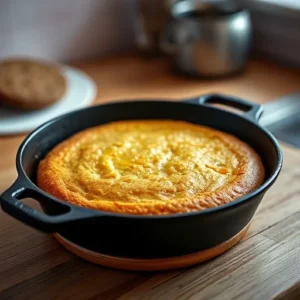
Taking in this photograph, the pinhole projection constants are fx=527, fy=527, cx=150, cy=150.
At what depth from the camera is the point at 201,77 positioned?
1492 millimetres

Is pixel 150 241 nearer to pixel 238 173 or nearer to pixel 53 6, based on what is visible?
pixel 238 173

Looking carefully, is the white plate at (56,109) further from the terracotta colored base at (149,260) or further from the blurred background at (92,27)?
the terracotta colored base at (149,260)

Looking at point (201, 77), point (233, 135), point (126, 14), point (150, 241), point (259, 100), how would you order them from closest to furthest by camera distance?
point (150, 241)
point (233, 135)
point (259, 100)
point (201, 77)
point (126, 14)

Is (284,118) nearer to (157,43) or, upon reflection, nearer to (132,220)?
(157,43)

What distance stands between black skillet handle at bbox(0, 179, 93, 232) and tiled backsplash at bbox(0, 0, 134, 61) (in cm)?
90

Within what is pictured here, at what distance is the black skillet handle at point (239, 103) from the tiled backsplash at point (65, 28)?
2.32 feet

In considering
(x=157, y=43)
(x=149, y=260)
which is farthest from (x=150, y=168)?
(x=157, y=43)

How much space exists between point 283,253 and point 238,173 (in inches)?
5.5

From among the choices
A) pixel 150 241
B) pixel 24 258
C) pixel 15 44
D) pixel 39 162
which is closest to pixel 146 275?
pixel 150 241

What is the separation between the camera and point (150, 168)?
2.77 feet

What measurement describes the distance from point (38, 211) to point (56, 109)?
0.63 m

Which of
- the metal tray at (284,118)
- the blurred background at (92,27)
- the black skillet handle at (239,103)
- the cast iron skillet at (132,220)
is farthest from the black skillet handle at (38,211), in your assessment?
the blurred background at (92,27)

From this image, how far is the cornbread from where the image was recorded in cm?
75

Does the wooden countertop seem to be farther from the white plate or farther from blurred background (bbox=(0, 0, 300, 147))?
blurred background (bbox=(0, 0, 300, 147))
